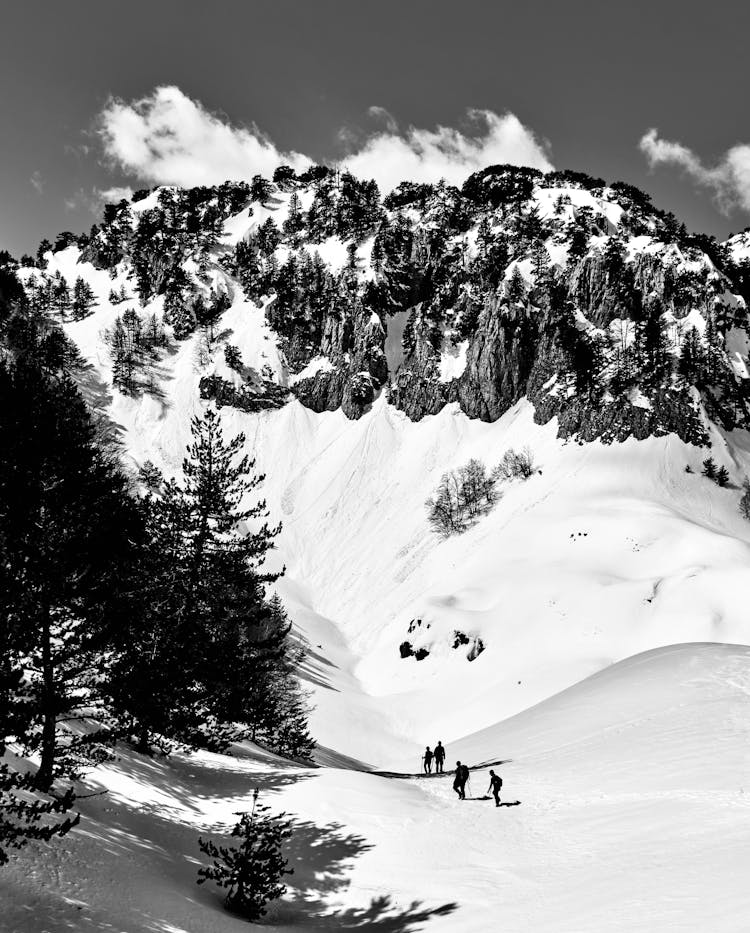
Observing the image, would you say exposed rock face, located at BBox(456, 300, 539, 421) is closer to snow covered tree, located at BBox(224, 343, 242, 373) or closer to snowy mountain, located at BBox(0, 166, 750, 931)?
snowy mountain, located at BBox(0, 166, 750, 931)

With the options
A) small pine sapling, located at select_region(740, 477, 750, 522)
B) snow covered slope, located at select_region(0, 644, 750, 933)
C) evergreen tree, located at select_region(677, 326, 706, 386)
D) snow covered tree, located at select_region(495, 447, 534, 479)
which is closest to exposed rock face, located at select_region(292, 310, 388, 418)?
snow covered tree, located at select_region(495, 447, 534, 479)

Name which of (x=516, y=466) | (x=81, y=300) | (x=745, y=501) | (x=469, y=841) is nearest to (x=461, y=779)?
(x=469, y=841)

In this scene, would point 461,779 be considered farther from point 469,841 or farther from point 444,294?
point 444,294

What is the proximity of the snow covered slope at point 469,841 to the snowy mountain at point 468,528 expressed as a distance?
3.8 inches

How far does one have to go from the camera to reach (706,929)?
8.26m

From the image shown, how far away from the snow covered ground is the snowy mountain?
5.1 inches

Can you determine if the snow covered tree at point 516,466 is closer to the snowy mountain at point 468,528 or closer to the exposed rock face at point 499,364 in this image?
the snowy mountain at point 468,528

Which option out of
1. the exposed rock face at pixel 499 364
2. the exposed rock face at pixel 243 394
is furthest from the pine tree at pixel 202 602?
the exposed rock face at pixel 243 394

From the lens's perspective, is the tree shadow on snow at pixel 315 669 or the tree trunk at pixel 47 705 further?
→ the tree shadow on snow at pixel 315 669

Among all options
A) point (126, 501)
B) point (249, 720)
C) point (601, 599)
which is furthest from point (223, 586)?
point (601, 599)

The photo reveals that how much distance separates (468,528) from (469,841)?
58117 mm

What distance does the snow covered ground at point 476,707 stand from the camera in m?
11.4

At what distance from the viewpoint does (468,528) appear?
72.8 metres

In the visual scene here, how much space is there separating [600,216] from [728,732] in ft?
337
